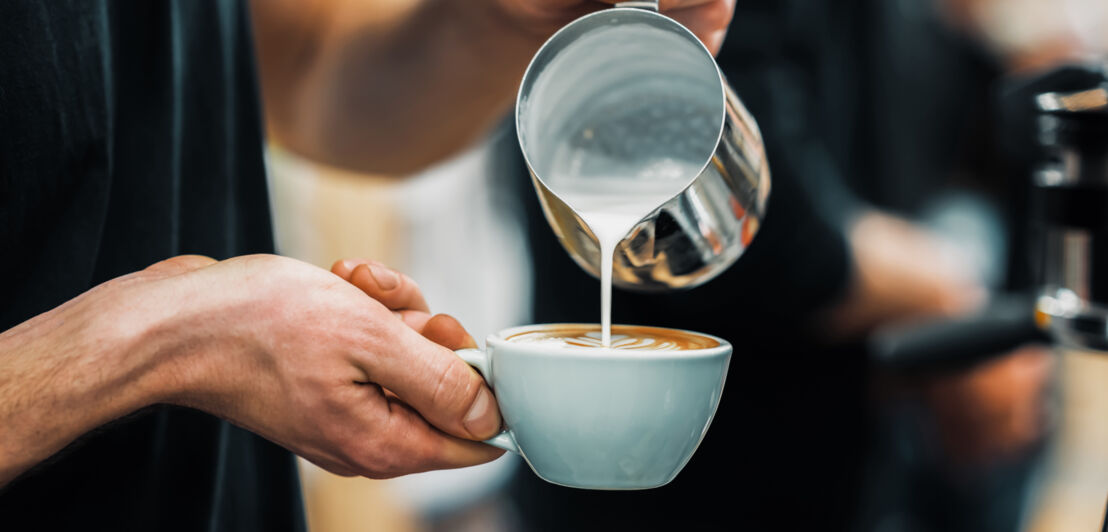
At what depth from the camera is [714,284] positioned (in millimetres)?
1205

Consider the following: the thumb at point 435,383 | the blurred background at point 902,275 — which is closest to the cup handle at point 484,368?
the thumb at point 435,383

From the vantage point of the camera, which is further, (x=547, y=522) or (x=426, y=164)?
(x=547, y=522)

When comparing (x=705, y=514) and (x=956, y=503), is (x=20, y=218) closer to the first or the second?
(x=705, y=514)

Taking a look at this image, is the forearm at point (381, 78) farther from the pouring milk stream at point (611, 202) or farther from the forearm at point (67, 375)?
the forearm at point (67, 375)

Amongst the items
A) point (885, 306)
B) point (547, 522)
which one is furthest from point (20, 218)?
point (885, 306)

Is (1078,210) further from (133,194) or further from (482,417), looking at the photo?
(133,194)

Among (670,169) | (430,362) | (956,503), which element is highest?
(670,169)

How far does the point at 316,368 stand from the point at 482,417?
0.10 metres

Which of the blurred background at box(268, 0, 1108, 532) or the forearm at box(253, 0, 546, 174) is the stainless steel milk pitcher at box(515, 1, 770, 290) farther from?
the blurred background at box(268, 0, 1108, 532)

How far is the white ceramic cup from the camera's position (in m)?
0.45

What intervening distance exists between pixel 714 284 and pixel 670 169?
62 cm

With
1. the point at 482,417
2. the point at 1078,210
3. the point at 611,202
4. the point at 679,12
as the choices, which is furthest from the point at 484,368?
the point at 1078,210

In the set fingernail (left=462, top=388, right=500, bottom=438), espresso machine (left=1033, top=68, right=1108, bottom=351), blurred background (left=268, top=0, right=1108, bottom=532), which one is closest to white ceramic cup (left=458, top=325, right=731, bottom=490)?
fingernail (left=462, top=388, right=500, bottom=438)

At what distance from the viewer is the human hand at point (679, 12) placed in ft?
1.88
